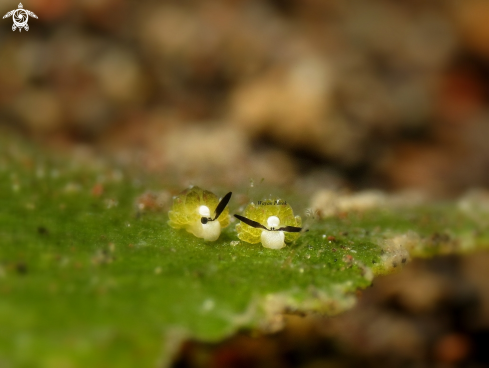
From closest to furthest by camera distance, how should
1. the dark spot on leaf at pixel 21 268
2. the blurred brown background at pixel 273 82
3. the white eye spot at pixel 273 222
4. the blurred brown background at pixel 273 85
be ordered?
the dark spot on leaf at pixel 21 268 → the white eye spot at pixel 273 222 → the blurred brown background at pixel 273 85 → the blurred brown background at pixel 273 82

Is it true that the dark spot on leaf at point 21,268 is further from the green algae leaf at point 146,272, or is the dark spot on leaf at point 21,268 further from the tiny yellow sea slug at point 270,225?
the tiny yellow sea slug at point 270,225

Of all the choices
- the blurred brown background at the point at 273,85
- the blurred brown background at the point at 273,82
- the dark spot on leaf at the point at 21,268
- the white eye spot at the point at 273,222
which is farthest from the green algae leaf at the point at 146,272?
the blurred brown background at the point at 273,82

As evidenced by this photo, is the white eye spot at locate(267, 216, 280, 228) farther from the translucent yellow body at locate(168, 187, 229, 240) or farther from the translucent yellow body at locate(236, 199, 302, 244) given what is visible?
the translucent yellow body at locate(168, 187, 229, 240)

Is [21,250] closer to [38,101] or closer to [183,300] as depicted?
[183,300]

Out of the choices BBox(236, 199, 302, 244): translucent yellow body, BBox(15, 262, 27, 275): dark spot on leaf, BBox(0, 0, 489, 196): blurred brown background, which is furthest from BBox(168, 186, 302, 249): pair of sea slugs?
BBox(0, 0, 489, 196): blurred brown background

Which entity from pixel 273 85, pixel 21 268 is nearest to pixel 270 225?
pixel 21 268

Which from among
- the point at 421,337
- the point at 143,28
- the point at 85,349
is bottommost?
the point at 85,349

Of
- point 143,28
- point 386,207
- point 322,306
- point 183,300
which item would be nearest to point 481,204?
point 386,207
